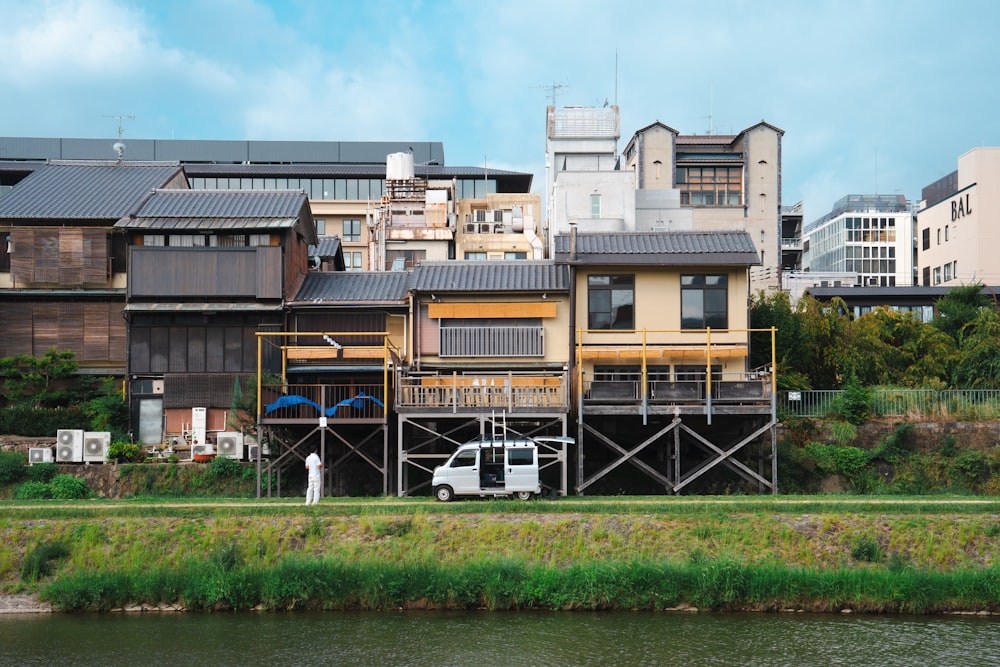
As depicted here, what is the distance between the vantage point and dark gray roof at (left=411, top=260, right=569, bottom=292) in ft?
138

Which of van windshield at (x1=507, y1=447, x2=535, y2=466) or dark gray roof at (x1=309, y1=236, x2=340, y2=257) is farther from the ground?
dark gray roof at (x1=309, y1=236, x2=340, y2=257)

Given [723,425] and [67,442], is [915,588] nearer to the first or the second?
[723,425]

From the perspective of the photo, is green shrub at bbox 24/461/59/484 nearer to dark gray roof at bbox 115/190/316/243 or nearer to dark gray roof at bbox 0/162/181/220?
dark gray roof at bbox 115/190/316/243

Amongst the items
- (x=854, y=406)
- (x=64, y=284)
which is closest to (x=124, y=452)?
(x=64, y=284)

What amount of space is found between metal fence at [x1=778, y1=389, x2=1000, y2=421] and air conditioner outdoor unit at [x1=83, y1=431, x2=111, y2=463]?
25.1 meters

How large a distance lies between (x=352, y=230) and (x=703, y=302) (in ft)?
157

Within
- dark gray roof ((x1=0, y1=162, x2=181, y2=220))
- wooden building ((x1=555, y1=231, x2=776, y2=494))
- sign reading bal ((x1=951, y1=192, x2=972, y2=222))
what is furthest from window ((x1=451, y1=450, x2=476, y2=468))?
sign reading bal ((x1=951, y1=192, x2=972, y2=222))

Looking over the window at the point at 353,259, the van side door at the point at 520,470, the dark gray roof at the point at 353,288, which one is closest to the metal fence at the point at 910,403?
the van side door at the point at 520,470

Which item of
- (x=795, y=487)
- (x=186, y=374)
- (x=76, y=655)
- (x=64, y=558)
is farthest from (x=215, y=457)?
(x=795, y=487)

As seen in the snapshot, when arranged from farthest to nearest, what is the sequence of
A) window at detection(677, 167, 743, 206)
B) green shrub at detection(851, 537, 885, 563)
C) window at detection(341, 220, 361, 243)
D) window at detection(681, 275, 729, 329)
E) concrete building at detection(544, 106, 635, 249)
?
1. window at detection(341, 220, 361, 243)
2. window at detection(677, 167, 743, 206)
3. concrete building at detection(544, 106, 635, 249)
4. window at detection(681, 275, 729, 329)
5. green shrub at detection(851, 537, 885, 563)

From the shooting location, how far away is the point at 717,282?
41.3 meters

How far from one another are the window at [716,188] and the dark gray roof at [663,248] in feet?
138

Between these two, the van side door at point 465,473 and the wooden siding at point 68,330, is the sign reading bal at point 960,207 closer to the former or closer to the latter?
the van side door at point 465,473

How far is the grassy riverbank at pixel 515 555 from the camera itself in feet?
89.7
